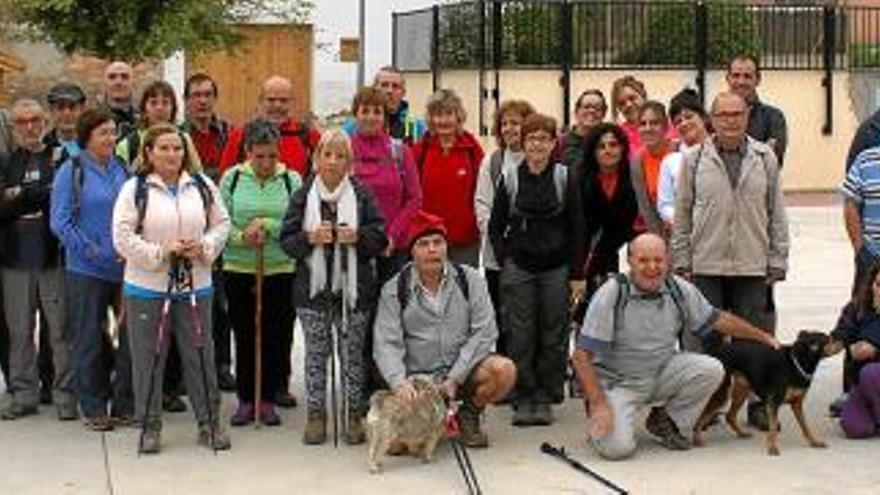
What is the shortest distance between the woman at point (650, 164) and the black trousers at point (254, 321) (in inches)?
82.6

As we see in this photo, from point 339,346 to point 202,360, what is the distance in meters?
0.72

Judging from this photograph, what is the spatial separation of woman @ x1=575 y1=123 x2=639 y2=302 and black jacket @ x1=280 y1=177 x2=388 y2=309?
127 cm

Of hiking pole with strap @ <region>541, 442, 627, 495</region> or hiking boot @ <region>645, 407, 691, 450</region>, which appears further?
hiking boot @ <region>645, 407, 691, 450</region>

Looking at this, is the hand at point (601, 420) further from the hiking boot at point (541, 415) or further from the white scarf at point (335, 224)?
the white scarf at point (335, 224)

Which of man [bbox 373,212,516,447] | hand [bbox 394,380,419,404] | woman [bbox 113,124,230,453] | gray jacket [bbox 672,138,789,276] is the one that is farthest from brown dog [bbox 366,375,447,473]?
gray jacket [bbox 672,138,789,276]

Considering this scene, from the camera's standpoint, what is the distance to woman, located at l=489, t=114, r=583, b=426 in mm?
8320

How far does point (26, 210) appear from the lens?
8.31 metres

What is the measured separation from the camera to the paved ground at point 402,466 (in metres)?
7.14

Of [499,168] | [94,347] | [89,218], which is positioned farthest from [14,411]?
[499,168]

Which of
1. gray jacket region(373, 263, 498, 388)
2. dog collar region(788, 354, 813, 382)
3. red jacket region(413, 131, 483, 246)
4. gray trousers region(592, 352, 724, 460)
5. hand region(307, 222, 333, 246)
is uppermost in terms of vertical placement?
red jacket region(413, 131, 483, 246)

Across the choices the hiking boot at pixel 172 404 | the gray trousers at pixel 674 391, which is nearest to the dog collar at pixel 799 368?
the gray trousers at pixel 674 391

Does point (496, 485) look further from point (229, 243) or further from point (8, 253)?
point (8, 253)

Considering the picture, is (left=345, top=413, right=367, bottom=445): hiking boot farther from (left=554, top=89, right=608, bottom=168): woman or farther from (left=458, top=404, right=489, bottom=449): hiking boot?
(left=554, top=89, right=608, bottom=168): woman

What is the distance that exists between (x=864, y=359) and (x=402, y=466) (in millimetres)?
2575
